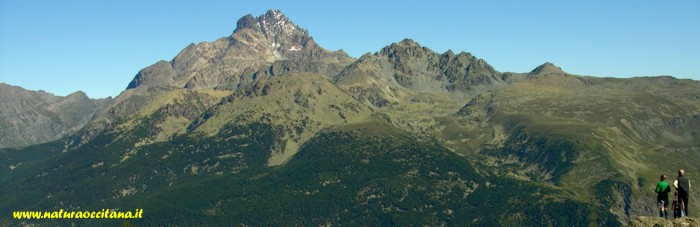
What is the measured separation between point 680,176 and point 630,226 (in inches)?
242

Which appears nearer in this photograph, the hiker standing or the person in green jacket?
the hiker standing

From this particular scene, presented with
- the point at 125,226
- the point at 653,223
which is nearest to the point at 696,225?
the point at 653,223

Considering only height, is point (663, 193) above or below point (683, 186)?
below

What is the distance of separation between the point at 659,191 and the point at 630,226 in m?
5.40

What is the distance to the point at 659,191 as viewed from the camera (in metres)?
54.8

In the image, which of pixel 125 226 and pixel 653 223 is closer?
pixel 653 223

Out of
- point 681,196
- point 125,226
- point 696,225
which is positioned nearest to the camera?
point 696,225

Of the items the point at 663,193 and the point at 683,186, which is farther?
the point at 663,193

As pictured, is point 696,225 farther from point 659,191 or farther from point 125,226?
point 125,226

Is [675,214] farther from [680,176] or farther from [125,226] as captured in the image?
[125,226]

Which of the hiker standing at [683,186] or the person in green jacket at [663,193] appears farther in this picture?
the person in green jacket at [663,193]

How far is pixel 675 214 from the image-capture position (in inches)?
2156

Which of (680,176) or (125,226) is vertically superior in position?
(680,176)

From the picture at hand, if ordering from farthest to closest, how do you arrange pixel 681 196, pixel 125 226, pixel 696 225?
1. pixel 125 226
2. pixel 681 196
3. pixel 696 225
